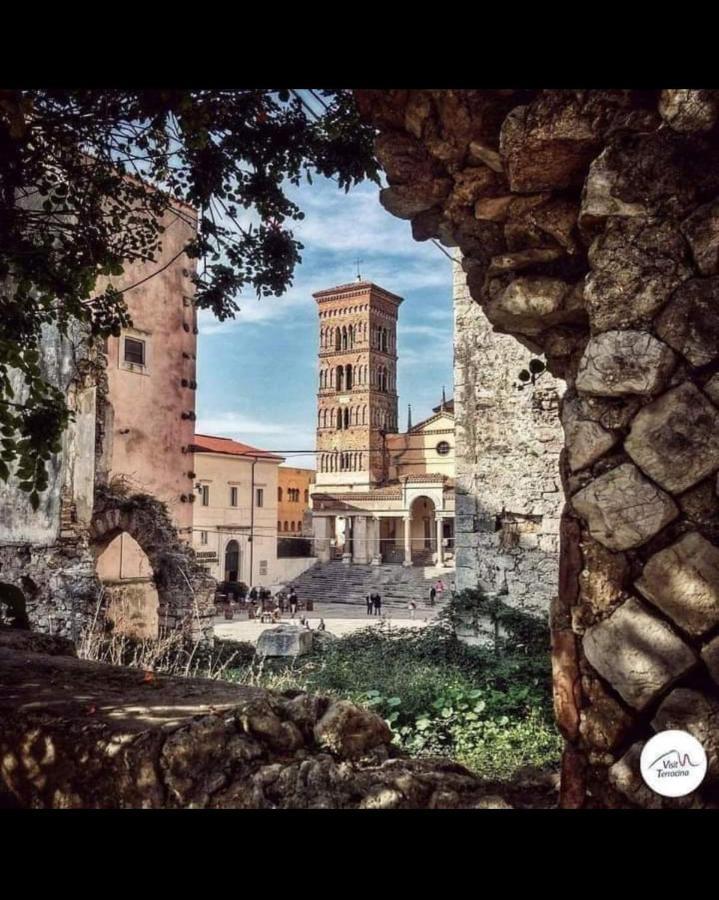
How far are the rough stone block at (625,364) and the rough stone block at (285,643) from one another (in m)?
7.76

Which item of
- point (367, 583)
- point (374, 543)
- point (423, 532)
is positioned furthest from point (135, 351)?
point (423, 532)

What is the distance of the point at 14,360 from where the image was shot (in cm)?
236

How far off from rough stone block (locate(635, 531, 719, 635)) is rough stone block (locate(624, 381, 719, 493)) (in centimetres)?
14

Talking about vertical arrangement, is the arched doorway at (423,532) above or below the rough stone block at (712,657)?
above

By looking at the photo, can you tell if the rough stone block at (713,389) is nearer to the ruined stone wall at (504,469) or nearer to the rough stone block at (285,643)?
the ruined stone wall at (504,469)

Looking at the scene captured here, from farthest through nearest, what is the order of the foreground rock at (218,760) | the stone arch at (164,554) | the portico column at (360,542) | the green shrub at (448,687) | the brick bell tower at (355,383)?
1. the portico column at (360,542)
2. the stone arch at (164,554)
3. the brick bell tower at (355,383)
4. the green shrub at (448,687)
5. the foreground rock at (218,760)

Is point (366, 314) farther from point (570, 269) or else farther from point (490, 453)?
point (570, 269)

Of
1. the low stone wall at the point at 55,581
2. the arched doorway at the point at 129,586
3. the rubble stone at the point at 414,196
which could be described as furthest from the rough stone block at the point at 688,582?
the arched doorway at the point at 129,586

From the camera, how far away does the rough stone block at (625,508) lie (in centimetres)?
153

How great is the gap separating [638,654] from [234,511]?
14.6 m

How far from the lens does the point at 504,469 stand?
819cm

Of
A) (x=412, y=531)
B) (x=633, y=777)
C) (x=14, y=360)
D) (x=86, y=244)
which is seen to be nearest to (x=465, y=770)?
(x=633, y=777)

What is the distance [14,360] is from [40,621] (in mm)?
7276

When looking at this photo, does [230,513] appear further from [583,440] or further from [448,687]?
[583,440]
